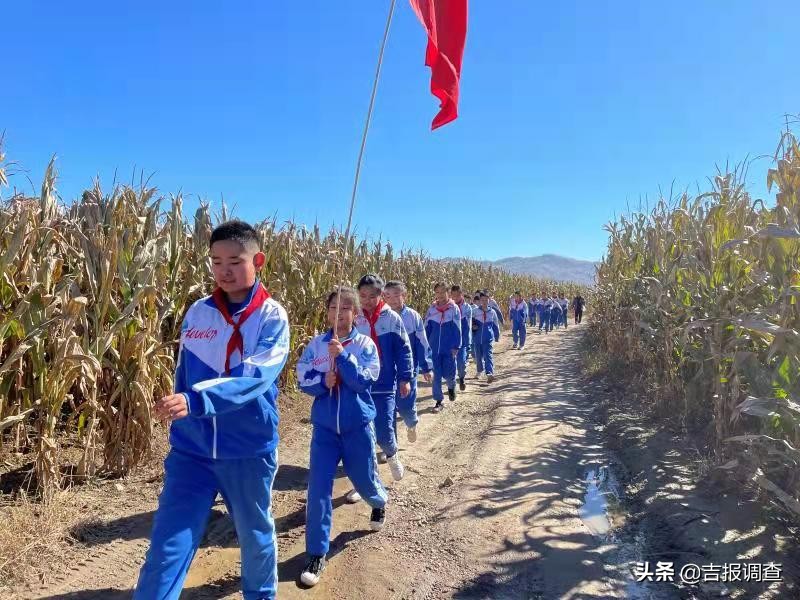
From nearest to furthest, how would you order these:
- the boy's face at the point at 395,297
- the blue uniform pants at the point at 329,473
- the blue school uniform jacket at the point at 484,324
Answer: the blue uniform pants at the point at 329,473
the boy's face at the point at 395,297
the blue school uniform jacket at the point at 484,324

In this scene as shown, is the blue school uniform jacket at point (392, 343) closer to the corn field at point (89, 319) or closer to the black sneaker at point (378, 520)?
the black sneaker at point (378, 520)

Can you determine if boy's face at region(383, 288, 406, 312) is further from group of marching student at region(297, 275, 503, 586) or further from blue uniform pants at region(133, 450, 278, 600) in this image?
blue uniform pants at region(133, 450, 278, 600)

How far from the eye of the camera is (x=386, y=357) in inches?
196

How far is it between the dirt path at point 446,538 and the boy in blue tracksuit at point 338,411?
13.9 inches

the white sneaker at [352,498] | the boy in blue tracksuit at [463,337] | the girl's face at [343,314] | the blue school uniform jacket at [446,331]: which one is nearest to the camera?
the girl's face at [343,314]

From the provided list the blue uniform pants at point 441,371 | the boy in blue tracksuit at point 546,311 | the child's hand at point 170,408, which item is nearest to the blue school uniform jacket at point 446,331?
the blue uniform pants at point 441,371

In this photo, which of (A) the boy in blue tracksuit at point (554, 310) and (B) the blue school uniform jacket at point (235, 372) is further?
(A) the boy in blue tracksuit at point (554, 310)

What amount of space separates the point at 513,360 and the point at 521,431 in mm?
8079

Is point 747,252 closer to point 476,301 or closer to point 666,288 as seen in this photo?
point 666,288

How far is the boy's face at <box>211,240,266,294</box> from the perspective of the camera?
8.32ft

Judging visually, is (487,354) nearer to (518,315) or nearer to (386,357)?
(518,315)

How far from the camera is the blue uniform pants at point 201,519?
2293 mm

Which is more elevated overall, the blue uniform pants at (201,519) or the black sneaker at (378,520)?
the blue uniform pants at (201,519)

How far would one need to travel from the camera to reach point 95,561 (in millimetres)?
3373
